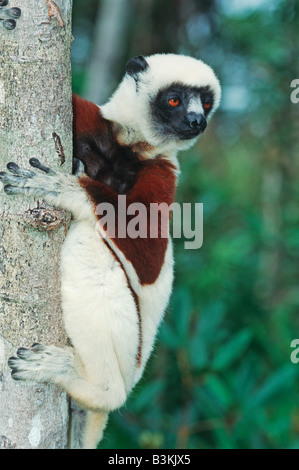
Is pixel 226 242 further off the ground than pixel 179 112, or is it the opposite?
pixel 179 112

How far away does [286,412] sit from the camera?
4.67m

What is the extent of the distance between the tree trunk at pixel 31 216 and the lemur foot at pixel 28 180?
0.03m

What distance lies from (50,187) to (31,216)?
0.20m

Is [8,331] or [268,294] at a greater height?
[8,331]

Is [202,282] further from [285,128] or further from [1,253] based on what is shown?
[1,253]

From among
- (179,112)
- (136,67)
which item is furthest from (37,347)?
(136,67)

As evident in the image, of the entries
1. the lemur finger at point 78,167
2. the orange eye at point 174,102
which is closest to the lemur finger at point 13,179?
the lemur finger at point 78,167

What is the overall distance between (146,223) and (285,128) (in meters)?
4.37

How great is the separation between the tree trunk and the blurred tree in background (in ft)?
7.67

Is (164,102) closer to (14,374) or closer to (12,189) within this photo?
(12,189)

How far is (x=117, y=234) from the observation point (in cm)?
268

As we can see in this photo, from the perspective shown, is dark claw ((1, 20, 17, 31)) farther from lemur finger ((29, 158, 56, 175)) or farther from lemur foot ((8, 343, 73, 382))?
lemur foot ((8, 343, 73, 382))

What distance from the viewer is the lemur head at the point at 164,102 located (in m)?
3.17
